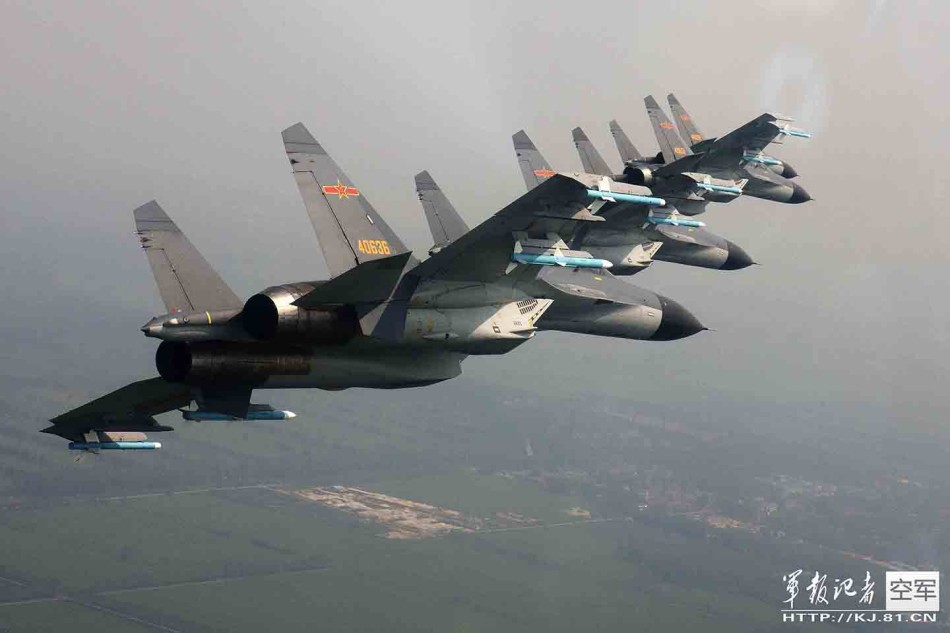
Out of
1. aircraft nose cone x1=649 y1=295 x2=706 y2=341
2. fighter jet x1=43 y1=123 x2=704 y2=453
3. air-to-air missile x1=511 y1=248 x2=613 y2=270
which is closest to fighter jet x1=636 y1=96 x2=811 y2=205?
aircraft nose cone x1=649 y1=295 x2=706 y2=341

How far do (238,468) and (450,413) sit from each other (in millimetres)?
40311

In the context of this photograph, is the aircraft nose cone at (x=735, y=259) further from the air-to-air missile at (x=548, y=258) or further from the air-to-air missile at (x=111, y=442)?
the air-to-air missile at (x=111, y=442)

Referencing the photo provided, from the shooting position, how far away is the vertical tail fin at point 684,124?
5728cm

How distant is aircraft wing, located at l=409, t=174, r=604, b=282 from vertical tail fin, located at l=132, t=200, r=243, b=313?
5.66 meters

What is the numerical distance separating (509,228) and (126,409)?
1504 centimetres

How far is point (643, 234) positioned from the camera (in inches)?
1815

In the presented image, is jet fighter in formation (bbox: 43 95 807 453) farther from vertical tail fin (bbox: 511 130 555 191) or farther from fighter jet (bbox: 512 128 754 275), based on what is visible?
vertical tail fin (bbox: 511 130 555 191)

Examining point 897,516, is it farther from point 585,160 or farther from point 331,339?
point 331,339

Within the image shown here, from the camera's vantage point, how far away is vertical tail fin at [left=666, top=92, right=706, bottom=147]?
5728cm

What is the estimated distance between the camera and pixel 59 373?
5300 inches

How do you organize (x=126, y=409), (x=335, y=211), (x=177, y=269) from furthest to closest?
(x=126, y=409) < (x=335, y=211) < (x=177, y=269)

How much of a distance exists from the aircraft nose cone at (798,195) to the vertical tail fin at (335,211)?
3005 centimetres

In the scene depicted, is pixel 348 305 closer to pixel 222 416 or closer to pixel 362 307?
pixel 362 307

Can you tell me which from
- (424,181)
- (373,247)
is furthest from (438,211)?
(373,247)
